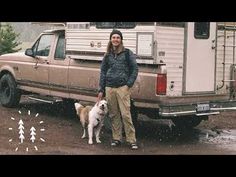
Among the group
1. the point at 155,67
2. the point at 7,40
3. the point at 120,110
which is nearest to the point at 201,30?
the point at 155,67

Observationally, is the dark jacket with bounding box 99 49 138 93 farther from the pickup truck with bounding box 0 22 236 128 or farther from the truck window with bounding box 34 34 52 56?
the truck window with bounding box 34 34 52 56

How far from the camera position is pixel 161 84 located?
322 inches

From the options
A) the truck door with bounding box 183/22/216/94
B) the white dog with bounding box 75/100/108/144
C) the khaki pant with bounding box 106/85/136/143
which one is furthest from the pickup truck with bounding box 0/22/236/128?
the white dog with bounding box 75/100/108/144

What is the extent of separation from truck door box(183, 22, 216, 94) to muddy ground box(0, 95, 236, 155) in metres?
1.04

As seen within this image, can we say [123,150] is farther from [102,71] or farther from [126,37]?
[126,37]

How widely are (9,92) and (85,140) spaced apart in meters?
3.61

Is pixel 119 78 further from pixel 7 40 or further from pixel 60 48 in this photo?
pixel 7 40

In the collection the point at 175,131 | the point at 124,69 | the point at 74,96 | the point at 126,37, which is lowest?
the point at 175,131

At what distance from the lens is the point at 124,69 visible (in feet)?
26.7

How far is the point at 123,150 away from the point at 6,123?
9.95 ft

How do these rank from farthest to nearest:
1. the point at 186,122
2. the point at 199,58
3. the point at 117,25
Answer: the point at 186,122 → the point at 199,58 → the point at 117,25

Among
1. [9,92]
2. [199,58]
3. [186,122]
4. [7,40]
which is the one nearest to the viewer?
[199,58]

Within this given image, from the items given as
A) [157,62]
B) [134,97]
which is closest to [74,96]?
[134,97]

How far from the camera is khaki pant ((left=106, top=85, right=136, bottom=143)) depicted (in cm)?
812
